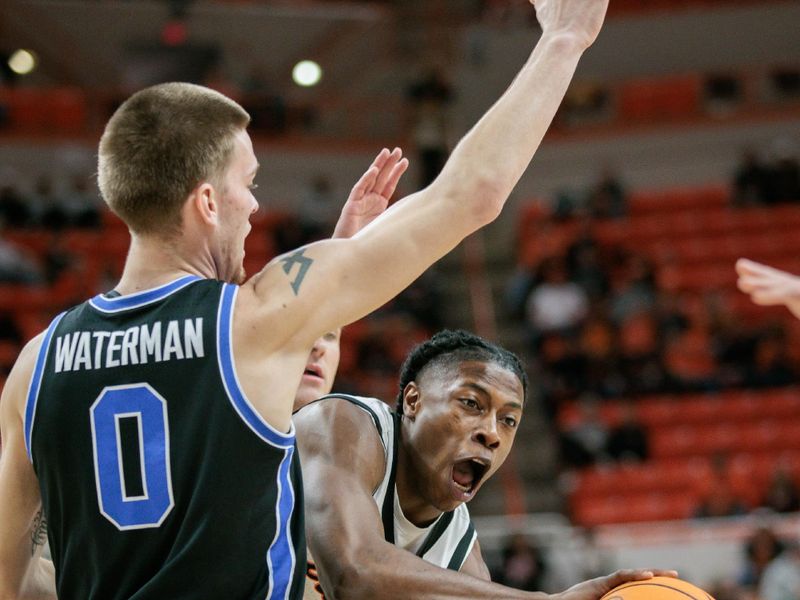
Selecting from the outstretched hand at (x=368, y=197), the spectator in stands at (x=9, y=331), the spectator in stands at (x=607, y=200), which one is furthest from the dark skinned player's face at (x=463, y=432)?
the spectator in stands at (x=607, y=200)

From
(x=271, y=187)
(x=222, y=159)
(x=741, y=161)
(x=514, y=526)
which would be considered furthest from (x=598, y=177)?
(x=222, y=159)

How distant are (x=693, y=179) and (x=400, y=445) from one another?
17.5 meters

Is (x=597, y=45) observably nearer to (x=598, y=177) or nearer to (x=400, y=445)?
(x=598, y=177)

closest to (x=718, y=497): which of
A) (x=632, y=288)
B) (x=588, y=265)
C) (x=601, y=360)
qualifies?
(x=601, y=360)

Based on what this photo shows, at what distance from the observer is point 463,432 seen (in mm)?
3975

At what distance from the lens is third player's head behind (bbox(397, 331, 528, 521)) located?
397cm

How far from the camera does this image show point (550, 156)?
2083 centimetres

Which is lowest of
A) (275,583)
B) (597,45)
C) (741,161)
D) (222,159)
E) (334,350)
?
(275,583)

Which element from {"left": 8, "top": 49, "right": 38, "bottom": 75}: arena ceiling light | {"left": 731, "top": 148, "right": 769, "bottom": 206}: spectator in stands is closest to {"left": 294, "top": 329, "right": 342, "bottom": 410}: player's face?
{"left": 731, "top": 148, "right": 769, "bottom": 206}: spectator in stands

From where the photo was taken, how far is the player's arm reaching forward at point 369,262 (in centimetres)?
252

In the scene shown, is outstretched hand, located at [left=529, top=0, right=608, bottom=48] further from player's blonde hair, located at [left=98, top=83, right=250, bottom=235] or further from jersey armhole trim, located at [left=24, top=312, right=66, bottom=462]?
jersey armhole trim, located at [left=24, top=312, right=66, bottom=462]

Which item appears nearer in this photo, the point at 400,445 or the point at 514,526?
the point at 400,445

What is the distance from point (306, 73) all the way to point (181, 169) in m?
18.4

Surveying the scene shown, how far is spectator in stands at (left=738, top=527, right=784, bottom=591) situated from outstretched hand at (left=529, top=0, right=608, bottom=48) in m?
9.51
